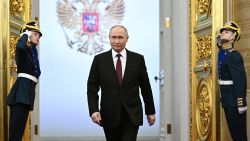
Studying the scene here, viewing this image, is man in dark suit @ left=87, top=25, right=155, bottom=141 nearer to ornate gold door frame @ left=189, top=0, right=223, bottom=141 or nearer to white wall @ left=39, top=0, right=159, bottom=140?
ornate gold door frame @ left=189, top=0, right=223, bottom=141

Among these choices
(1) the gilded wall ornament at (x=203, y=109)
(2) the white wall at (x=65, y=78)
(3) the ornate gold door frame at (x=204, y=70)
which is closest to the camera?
(3) the ornate gold door frame at (x=204, y=70)

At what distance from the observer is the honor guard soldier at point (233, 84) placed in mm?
4836

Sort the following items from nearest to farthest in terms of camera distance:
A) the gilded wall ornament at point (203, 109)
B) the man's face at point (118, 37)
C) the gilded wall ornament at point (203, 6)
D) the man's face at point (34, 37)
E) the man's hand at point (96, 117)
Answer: the man's hand at point (96, 117)
the man's face at point (118, 37)
the man's face at point (34, 37)
the gilded wall ornament at point (203, 109)
the gilded wall ornament at point (203, 6)

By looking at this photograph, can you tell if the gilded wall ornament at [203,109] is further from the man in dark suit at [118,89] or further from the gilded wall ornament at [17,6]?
the gilded wall ornament at [17,6]

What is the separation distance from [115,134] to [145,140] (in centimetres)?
573

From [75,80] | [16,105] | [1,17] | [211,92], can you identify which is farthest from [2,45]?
[75,80]

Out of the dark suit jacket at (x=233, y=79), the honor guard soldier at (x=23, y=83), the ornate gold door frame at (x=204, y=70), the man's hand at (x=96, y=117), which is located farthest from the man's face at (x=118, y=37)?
the ornate gold door frame at (x=204, y=70)

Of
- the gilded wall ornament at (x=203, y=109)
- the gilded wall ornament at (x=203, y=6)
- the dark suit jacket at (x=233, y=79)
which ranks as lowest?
the gilded wall ornament at (x=203, y=109)

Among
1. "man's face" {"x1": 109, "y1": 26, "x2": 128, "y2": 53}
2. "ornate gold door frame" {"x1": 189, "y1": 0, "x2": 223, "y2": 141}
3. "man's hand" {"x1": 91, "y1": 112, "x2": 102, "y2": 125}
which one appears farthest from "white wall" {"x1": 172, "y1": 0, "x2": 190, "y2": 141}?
"man's hand" {"x1": 91, "y1": 112, "x2": 102, "y2": 125}

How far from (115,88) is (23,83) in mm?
924

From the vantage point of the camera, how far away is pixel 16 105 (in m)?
4.87

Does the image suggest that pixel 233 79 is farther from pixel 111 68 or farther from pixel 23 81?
pixel 23 81

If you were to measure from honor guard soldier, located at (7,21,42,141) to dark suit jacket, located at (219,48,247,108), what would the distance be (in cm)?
177

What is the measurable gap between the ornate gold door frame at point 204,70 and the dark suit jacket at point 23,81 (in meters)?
1.97
